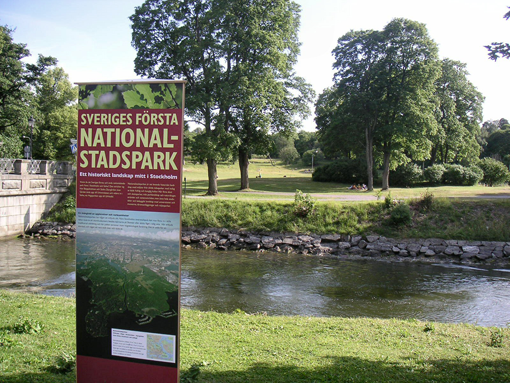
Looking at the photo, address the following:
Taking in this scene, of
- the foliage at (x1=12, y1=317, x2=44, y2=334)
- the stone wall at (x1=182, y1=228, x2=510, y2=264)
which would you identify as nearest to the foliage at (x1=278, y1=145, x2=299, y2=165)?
the stone wall at (x1=182, y1=228, x2=510, y2=264)

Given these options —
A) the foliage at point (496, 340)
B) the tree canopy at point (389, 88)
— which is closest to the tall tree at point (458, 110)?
the tree canopy at point (389, 88)

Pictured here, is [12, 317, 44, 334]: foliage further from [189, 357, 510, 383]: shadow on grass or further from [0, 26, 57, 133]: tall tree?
[0, 26, 57, 133]: tall tree

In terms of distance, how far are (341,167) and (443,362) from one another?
1727 inches

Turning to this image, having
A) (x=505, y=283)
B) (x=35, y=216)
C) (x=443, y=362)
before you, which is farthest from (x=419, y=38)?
(x=443, y=362)

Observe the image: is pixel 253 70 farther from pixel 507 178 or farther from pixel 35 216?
pixel 507 178

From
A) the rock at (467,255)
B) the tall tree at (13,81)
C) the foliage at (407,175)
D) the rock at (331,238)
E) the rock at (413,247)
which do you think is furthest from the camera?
the foliage at (407,175)

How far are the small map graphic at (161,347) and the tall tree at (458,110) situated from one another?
44.7 meters

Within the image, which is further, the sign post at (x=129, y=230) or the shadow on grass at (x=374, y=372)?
the shadow on grass at (x=374, y=372)

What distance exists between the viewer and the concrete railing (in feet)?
80.0

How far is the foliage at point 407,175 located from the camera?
4556cm

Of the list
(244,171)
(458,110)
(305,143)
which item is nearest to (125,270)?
(244,171)

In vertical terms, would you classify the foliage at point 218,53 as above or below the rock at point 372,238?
above

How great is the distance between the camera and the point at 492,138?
8075cm

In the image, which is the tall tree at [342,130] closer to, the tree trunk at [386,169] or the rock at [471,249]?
the tree trunk at [386,169]
